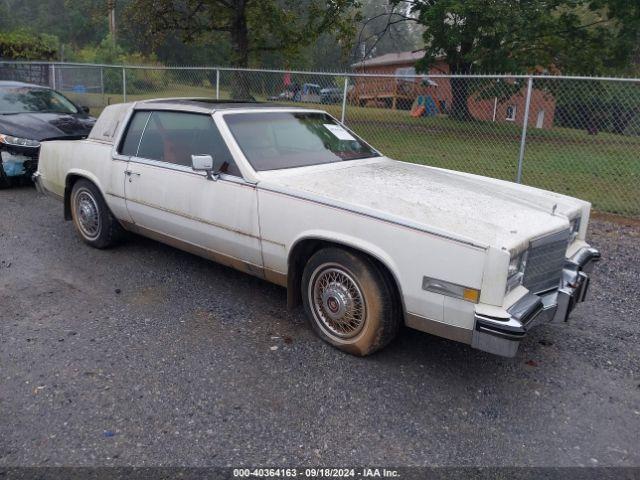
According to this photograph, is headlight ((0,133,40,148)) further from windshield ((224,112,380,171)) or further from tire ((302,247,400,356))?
tire ((302,247,400,356))

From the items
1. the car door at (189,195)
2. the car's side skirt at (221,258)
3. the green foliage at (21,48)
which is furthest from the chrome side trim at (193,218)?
the green foliage at (21,48)

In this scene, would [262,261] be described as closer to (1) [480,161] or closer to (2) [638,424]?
(2) [638,424]

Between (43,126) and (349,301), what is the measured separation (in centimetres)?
667

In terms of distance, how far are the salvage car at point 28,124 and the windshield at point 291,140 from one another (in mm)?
4754

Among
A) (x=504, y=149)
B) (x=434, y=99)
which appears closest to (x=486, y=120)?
(x=504, y=149)

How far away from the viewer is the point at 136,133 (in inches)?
206

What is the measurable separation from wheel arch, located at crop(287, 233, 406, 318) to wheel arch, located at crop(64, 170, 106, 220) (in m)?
2.47

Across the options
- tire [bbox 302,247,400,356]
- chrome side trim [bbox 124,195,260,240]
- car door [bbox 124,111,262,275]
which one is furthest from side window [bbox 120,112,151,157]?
tire [bbox 302,247,400,356]

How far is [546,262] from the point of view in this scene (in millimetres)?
3479

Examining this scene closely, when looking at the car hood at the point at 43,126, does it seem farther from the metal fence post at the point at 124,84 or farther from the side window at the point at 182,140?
the metal fence post at the point at 124,84

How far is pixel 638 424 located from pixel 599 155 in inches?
416

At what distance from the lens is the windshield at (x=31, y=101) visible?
8898mm

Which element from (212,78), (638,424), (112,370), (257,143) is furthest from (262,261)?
(212,78)

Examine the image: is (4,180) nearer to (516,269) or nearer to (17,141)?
(17,141)
